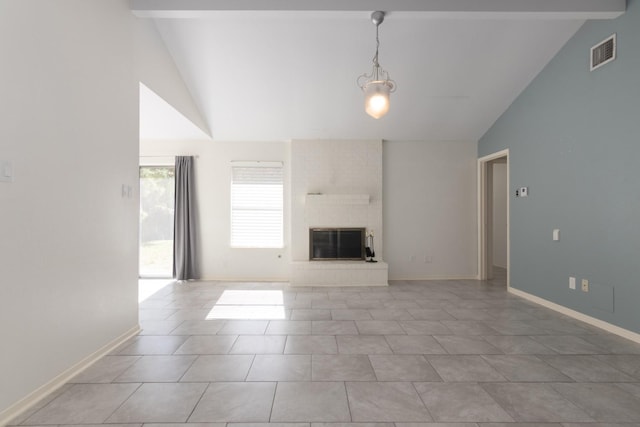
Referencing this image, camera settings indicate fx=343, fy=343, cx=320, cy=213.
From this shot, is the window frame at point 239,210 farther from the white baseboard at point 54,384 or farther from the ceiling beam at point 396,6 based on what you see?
the ceiling beam at point 396,6

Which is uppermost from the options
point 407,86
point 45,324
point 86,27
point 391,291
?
point 407,86

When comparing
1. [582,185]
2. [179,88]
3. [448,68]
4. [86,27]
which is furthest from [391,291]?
[86,27]

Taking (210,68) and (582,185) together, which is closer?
(582,185)

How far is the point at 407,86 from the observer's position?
4.93 metres

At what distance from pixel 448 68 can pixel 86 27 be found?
406 cm

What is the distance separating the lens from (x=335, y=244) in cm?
622

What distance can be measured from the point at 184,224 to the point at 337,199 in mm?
2751

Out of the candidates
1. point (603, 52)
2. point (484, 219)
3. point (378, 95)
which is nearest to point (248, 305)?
point (378, 95)

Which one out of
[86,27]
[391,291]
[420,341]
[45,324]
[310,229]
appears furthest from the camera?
[310,229]

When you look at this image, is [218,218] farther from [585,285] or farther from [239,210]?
[585,285]

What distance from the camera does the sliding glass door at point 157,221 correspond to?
6426mm

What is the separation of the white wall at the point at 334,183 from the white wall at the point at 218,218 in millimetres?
542

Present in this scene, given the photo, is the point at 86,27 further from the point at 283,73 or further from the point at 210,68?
the point at 283,73

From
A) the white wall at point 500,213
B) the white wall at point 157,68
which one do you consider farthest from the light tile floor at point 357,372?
the white wall at point 500,213
